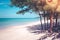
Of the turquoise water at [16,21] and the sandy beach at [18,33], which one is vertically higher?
the turquoise water at [16,21]

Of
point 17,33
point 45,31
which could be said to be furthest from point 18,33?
point 45,31

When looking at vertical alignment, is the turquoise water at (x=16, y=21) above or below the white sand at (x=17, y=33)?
above

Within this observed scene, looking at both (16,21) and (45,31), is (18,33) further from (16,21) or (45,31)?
(45,31)

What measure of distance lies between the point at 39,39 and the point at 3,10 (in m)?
0.62

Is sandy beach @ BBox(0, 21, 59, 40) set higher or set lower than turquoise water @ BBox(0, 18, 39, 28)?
lower

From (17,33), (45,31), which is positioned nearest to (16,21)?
(17,33)

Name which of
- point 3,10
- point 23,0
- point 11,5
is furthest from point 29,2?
point 3,10

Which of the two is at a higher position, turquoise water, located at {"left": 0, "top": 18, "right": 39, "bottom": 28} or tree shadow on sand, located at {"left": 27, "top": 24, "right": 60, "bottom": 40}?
turquoise water, located at {"left": 0, "top": 18, "right": 39, "bottom": 28}

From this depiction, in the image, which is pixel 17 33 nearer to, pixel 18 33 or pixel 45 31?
pixel 18 33

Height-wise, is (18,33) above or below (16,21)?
below

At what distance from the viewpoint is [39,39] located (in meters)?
1.54

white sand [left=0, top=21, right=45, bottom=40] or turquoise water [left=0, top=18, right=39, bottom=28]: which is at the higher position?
turquoise water [left=0, top=18, right=39, bottom=28]

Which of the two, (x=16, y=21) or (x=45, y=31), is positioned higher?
(x=16, y=21)

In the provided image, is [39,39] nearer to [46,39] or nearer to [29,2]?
[46,39]
